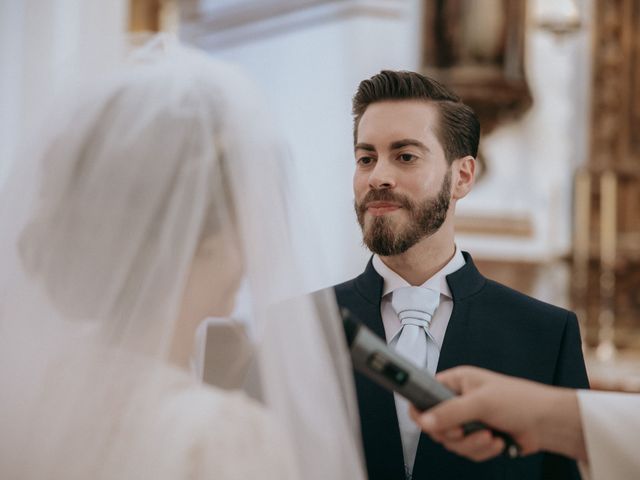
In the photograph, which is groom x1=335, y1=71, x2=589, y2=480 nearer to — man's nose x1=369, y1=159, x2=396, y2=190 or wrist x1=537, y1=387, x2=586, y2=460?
man's nose x1=369, y1=159, x2=396, y2=190

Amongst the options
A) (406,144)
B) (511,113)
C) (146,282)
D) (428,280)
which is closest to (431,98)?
(406,144)

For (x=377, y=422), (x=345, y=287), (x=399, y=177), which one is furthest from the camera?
(x=345, y=287)

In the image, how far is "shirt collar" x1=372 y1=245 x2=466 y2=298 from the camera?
249 centimetres

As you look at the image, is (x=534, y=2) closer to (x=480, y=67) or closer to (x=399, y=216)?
(x=480, y=67)

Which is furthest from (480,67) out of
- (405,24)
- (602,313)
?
(602,313)

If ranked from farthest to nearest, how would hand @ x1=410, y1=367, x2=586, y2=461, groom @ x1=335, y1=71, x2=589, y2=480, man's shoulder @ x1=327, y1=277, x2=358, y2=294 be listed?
man's shoulder @ x1=327, y1=277, x2=358, y2=294
groom @ x1=335, y1=71, x2=589, y2=480
hand @ x1=410, y1=367, x2=586, y2=461

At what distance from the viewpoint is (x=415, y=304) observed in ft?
7.91

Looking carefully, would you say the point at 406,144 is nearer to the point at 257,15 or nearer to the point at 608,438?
the point at 608,438

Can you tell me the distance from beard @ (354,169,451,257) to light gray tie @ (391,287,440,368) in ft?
0.35

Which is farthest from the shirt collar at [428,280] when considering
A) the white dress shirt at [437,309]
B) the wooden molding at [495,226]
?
the wooden molding at [495,226]

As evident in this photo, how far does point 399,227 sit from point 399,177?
12 cm

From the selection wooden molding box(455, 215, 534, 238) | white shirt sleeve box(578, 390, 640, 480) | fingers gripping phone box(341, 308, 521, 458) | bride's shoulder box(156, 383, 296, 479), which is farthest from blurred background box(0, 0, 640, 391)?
bride's shoulder box(156, 383, 296, 479)

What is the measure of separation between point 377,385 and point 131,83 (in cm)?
103

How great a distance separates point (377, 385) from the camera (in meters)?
2.33
